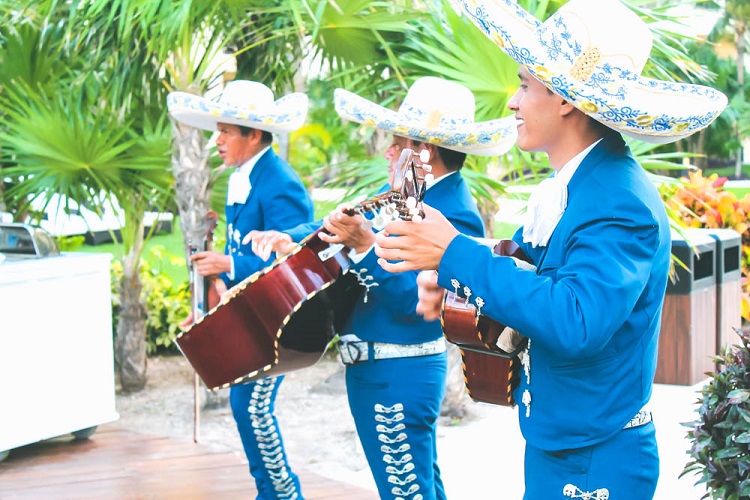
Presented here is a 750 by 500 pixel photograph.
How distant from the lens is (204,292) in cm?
380

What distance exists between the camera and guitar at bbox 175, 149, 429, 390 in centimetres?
278

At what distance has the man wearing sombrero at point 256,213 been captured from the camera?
3.50 metres

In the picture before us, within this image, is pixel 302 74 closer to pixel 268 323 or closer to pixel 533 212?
pixel 268 323

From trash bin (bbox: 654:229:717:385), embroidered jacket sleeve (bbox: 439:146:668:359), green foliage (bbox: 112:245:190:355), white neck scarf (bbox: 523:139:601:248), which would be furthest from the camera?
green foliage (bbox: 112:245:190:355)

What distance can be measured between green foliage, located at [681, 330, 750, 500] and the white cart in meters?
3.22

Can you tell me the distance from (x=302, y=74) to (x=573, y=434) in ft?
17.2

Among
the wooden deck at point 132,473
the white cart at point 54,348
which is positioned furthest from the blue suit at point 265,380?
the white cart at point 54,348

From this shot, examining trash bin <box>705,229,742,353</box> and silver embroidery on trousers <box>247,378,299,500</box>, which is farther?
trash bin <box>705,229,742,353</box>

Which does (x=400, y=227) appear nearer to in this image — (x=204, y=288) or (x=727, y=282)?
(x=204, y=288)

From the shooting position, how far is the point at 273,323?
2.89m

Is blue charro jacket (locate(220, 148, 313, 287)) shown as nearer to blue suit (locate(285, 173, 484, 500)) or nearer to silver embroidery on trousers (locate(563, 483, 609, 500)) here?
blue suit (locate(285, 173, 484, 500))

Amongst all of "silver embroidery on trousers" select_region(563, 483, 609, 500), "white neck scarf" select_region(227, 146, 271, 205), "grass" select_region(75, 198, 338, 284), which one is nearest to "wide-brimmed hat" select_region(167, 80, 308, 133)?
"white neck scarf" select_region(227, 146, 271, 205)

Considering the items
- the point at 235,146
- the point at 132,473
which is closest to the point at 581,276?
the point at 235,146

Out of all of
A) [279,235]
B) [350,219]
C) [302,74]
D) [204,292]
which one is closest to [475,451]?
[204,292]
